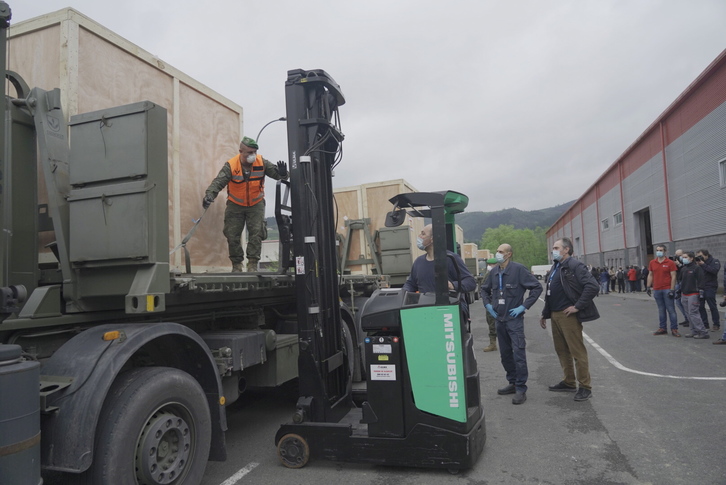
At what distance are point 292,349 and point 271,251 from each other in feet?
127

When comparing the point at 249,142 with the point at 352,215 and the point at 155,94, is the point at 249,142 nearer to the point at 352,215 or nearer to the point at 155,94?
the point at 155,94

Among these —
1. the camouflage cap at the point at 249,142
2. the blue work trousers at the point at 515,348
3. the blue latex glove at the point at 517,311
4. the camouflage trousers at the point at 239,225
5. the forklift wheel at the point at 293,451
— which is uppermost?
the camouflage cap at the point at 249,142

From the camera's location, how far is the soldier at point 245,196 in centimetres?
502

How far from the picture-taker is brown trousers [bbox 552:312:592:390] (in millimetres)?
5906

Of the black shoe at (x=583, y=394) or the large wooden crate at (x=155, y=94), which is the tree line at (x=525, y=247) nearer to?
the black shoe at (x=583, y=394)

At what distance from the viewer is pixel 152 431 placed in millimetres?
3025

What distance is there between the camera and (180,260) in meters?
4.57

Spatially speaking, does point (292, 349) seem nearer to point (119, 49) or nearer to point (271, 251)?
point (119, 49)

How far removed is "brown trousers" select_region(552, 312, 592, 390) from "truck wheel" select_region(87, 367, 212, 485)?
14.3 ft

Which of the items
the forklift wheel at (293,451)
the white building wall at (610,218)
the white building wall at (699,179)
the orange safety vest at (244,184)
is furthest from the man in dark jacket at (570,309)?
the white building wall at (610,218)

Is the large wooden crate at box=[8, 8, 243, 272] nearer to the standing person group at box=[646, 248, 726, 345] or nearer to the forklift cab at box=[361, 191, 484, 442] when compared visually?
the forklift cab at box=[361, 191, 484, 442]

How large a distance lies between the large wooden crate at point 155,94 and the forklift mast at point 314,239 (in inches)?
43.8

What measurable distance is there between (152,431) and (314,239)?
1.93 meters

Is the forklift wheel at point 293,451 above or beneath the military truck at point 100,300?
beneath
